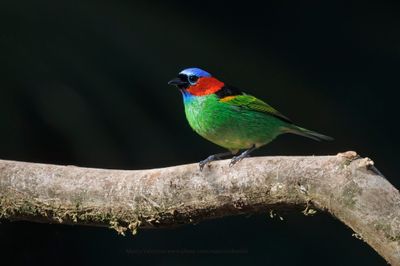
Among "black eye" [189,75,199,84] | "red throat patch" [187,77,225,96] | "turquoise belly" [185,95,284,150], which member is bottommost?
"turquoise belly" [185,95,284,150]

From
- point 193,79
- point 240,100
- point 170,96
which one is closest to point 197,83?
point 193,79

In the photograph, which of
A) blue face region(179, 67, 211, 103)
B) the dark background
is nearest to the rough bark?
blue face region(179, 67, 211, 103)

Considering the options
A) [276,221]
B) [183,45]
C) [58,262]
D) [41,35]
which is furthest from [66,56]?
[276,221]

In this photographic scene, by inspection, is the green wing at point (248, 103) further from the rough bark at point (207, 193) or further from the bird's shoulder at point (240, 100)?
the rough bark at point (207, 193)

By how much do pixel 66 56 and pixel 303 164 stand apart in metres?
3.89

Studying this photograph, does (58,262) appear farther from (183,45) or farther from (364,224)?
(364,224)

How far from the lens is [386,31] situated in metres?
6.61

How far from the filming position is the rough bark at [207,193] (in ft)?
8.83

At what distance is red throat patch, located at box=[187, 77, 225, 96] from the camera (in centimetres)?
443

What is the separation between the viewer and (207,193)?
10.6 feet

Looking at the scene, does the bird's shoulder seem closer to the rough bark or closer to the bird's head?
the bird's head

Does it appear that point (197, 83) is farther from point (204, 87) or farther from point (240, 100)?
point (240, 100)

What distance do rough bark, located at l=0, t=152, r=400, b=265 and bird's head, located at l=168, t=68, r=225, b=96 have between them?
1033mm

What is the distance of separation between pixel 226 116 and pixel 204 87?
0.27m
